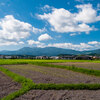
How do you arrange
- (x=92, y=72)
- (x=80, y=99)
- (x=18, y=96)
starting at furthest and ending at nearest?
(x=92, y=72) → (x=18, y=96) → (x=80, y=99)

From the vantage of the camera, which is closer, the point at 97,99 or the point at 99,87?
the point at 97,99

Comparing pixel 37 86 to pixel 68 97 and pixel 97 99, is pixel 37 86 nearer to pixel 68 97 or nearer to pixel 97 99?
pixel 68 97

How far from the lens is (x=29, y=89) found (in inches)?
276

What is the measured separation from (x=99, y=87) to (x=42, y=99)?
4154 millimetres

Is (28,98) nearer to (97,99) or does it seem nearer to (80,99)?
(80,99)

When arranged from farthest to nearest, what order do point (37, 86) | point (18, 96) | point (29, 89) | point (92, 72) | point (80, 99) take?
point (92, 72), point (37, 86), point (29, 89), point (18, 96), point (80, 99)

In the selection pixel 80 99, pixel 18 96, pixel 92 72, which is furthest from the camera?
pixel 92 72

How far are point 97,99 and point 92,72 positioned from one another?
28.8 feet

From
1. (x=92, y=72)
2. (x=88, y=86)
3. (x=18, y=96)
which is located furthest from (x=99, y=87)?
(x=92, y=72)

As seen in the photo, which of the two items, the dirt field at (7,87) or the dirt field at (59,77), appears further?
the dirt field at (59,77)

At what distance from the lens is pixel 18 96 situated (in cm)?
582

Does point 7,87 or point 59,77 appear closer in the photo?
point 7,87

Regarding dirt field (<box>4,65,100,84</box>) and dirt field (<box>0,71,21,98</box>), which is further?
dirt field (<box>4,65,100,84</box>)

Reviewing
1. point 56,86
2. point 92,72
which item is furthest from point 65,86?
point 92,72
